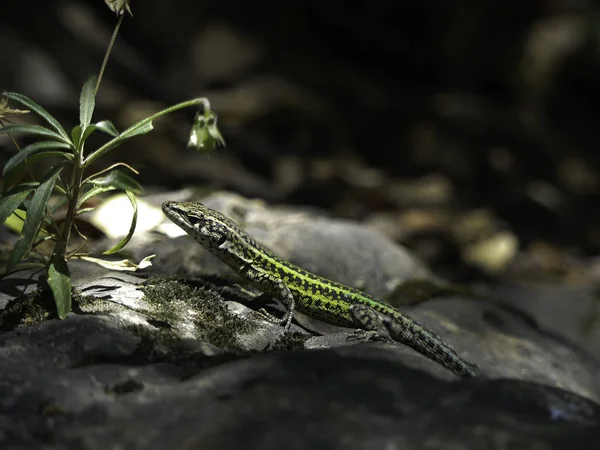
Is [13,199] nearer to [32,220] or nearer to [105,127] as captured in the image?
[32,220]

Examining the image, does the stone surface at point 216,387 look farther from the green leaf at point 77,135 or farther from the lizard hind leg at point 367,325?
the green leaf at point 77,135

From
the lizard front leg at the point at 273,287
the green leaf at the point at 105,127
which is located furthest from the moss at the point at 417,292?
the green leaf at the point at 105,127

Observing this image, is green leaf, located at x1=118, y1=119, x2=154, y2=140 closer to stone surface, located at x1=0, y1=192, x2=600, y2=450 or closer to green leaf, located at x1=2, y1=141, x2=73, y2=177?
green leaf, located at x1=2, y1=141, x2=73, y2=177

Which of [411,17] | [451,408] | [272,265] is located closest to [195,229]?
[272,265]

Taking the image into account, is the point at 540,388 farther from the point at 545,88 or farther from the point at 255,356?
the point at 545,88

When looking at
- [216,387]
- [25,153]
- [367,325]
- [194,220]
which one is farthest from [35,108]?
[367,325]
